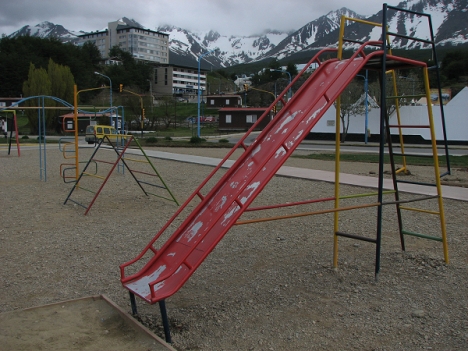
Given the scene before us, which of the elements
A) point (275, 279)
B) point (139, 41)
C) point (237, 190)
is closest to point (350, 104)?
point (275, 279)

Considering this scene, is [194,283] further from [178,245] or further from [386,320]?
[386,320]

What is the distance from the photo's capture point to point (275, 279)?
4773mm

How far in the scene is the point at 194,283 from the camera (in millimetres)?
4727

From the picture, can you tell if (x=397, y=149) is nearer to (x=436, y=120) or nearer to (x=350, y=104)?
(x=436, y=120)

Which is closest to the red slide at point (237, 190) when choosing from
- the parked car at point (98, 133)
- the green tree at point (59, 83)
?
the parked car at point (98, 133)

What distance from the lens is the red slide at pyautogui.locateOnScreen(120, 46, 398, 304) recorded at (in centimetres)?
368

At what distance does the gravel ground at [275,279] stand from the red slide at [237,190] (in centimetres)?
39

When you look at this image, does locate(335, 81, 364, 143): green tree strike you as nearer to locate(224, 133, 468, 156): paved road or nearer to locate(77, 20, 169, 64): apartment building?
locate(224, 133, 468, 156): paved road

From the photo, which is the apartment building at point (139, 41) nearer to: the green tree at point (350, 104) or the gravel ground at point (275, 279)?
the green tree at point (350, 104)

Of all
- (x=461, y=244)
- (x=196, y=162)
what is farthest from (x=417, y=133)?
(x=461, y=244)

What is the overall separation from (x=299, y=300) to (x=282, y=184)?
22.6 feet

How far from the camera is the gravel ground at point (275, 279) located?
3.63m

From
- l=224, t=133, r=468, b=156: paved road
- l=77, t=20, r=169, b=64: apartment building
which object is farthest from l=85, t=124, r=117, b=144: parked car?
l=77, t=20, r=169, b=64: apartment building

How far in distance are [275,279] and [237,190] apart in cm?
119
